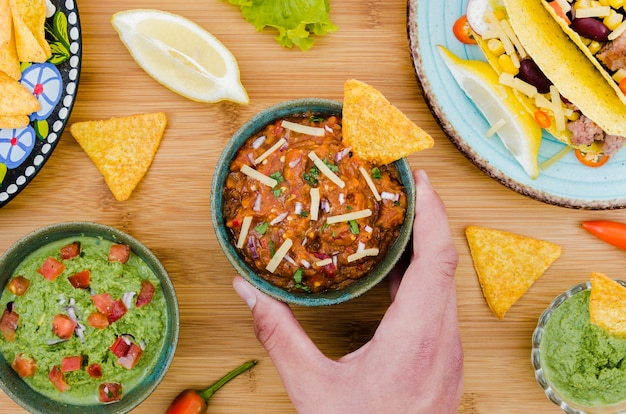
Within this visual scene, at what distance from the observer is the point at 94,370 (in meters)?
2.30

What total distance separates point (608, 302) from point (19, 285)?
7.45 feet

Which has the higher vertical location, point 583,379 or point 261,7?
point 261,7

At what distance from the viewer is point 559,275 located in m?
2.59

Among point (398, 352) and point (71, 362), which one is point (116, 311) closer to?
point (71, 362)

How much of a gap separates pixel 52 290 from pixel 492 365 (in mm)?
1802

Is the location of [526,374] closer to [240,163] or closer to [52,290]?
[240,163]

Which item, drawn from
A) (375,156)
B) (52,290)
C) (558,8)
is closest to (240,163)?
(375,156)

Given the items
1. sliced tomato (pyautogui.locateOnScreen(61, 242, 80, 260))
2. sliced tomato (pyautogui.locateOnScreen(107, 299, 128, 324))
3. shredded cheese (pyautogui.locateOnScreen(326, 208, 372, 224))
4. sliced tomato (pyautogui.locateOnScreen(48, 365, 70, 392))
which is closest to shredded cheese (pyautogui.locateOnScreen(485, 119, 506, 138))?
shredded cheese (pyautogui.locateOnScreen(326, 208, 372, 224))

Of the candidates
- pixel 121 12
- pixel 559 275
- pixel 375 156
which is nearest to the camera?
pixel 375 156

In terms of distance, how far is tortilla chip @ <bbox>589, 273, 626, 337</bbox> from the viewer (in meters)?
2.38

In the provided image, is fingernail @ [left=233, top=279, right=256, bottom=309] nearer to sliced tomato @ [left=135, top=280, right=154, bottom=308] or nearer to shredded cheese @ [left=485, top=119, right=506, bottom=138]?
sliced tomato @ [left=135, top=280, right=154, bottom=308]

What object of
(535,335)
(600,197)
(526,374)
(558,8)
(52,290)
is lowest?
(526,374)

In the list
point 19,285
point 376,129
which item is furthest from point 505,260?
point 19,285

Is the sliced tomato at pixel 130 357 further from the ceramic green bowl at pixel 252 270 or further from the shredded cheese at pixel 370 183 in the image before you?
the shredded cheese at pixel 370 183
